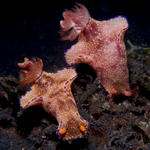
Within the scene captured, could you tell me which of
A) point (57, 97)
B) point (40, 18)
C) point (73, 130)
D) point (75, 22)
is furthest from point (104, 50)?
point (40, 18)

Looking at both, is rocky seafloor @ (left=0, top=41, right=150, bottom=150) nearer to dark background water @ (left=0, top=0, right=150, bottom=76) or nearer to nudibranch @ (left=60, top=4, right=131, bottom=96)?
nudibranch @ (left=60, top=4, right=131, bottom=96)

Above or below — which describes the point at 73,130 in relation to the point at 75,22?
below

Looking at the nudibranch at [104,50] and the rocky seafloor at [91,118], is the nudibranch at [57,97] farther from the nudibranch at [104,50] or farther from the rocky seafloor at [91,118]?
the nudibranch at [104,50]

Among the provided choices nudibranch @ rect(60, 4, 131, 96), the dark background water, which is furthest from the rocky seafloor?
the dark background water

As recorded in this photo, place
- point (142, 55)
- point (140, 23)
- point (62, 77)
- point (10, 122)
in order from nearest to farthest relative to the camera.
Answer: point (62, 77), point (10, 122), point (142, 55), point (140, 23)

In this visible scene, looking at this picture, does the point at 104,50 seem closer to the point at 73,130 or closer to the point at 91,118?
the point at 91,118

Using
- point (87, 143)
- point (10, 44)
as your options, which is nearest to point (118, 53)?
point (87, 143)

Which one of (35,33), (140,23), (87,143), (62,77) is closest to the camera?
(87,143)

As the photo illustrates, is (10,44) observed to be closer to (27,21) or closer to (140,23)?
(27,21)
